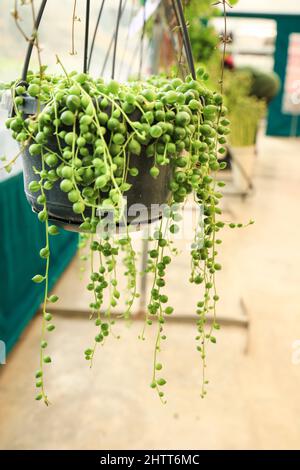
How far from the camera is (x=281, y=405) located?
5.58 feet

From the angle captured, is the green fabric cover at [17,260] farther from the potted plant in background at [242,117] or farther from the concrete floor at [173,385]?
the potted plant in background at [242,117]

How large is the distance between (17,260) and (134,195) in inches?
56.7

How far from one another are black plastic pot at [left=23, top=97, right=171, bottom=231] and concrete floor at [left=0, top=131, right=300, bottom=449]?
3.38 feet

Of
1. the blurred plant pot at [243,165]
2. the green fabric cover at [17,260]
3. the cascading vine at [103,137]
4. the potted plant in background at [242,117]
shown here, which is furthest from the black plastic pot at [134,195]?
the blurred plant pot at [243,165]

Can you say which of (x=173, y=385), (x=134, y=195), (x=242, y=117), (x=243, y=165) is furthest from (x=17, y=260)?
(x=243, y=165)

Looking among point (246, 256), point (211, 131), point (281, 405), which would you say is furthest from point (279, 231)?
point (211, 131)

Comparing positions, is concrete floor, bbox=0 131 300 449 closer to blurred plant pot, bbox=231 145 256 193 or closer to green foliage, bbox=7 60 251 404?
green foliage, bbox=7 60 251 404

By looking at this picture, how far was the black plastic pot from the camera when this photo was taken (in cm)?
64

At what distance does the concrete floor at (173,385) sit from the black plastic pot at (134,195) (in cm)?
103

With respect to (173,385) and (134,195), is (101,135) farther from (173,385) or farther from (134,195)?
(173,385)

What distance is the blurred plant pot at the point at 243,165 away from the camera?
4391mm

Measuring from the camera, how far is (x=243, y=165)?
175 inches

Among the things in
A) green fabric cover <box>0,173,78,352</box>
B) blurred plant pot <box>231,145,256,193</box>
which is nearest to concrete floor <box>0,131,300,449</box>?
green fabric cover <box>0,173,78,352</box>
